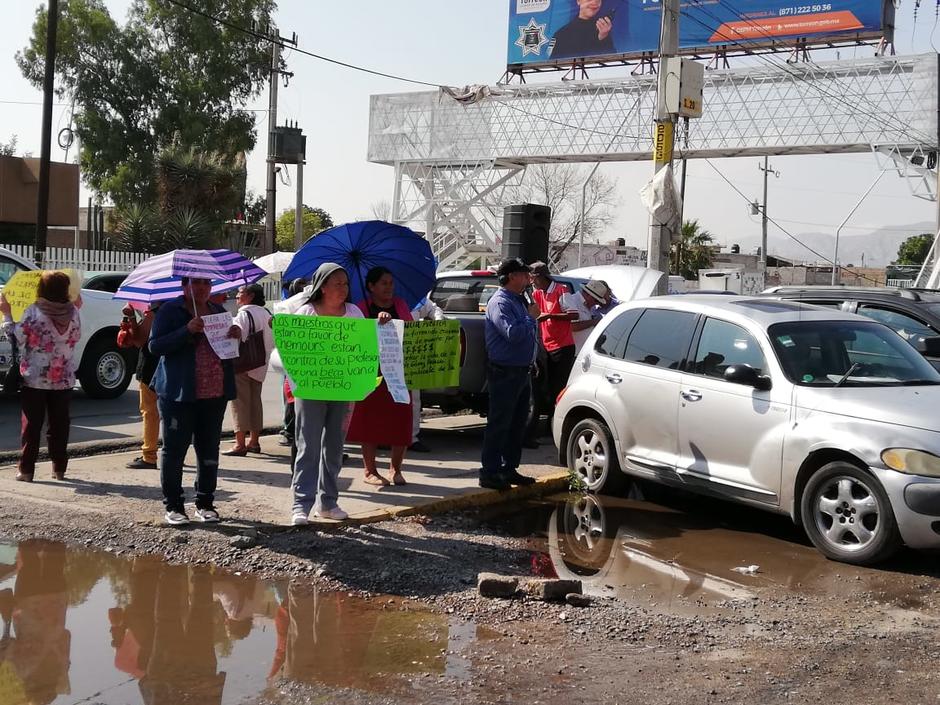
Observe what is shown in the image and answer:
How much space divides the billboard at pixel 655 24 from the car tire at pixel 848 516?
29482 mm

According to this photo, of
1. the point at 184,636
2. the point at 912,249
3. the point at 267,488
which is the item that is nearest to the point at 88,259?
the point at 267,488

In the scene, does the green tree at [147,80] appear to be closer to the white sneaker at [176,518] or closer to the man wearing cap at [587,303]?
the man wearing cap at [587,303]

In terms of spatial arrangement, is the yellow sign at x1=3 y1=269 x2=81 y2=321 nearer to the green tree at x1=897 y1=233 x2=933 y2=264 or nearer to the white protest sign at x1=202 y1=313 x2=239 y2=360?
the white protest sign at x1=202 y1=313 x2=239 y2=360

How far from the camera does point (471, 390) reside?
1024cm

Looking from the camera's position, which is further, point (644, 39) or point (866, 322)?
point (644, 39)

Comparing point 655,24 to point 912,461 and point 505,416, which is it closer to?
point 505,416

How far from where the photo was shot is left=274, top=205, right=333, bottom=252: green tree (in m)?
68.0

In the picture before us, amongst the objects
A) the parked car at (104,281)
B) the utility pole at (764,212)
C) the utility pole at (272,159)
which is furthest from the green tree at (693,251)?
the parked car at (104,281)

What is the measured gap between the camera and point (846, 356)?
24.0 ft

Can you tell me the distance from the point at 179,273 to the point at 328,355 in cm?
104

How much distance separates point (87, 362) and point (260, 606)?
850cm

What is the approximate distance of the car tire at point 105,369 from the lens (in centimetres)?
1315

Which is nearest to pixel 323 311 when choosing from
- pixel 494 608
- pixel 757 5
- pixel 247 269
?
pixel 247 269

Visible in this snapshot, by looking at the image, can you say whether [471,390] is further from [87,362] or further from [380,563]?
[87,362]
